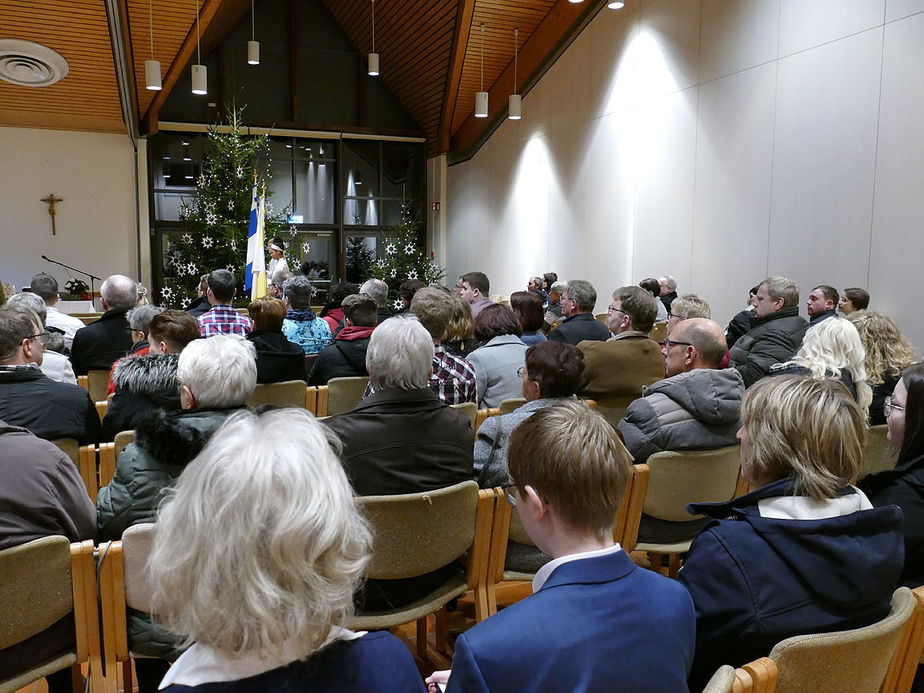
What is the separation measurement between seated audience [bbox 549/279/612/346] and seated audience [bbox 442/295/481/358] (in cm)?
93

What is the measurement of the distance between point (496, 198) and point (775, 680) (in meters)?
12.7

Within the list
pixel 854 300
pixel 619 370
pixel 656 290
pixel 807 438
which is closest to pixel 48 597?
pixel 807 438

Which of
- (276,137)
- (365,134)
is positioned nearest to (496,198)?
(365,134)

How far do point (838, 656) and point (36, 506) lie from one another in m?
1.97

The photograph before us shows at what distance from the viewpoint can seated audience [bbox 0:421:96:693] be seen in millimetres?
1880

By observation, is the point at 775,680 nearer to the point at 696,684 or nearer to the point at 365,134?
the point at 696,684

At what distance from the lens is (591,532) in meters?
1.37

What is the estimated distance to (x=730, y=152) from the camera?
8.17 metres

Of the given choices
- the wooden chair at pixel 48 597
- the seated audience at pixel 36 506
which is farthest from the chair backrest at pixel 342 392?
the wooden chair at pixel 48 597

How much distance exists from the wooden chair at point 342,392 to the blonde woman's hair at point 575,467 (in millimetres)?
2914

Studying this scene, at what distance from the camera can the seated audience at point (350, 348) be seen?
469 cm

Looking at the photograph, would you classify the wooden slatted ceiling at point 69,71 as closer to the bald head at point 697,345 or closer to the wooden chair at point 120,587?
the bald head at point 697,345

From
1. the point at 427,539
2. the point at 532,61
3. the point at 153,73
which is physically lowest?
the point at 427,539

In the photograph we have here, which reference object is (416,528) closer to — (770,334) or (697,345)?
(697,345)
